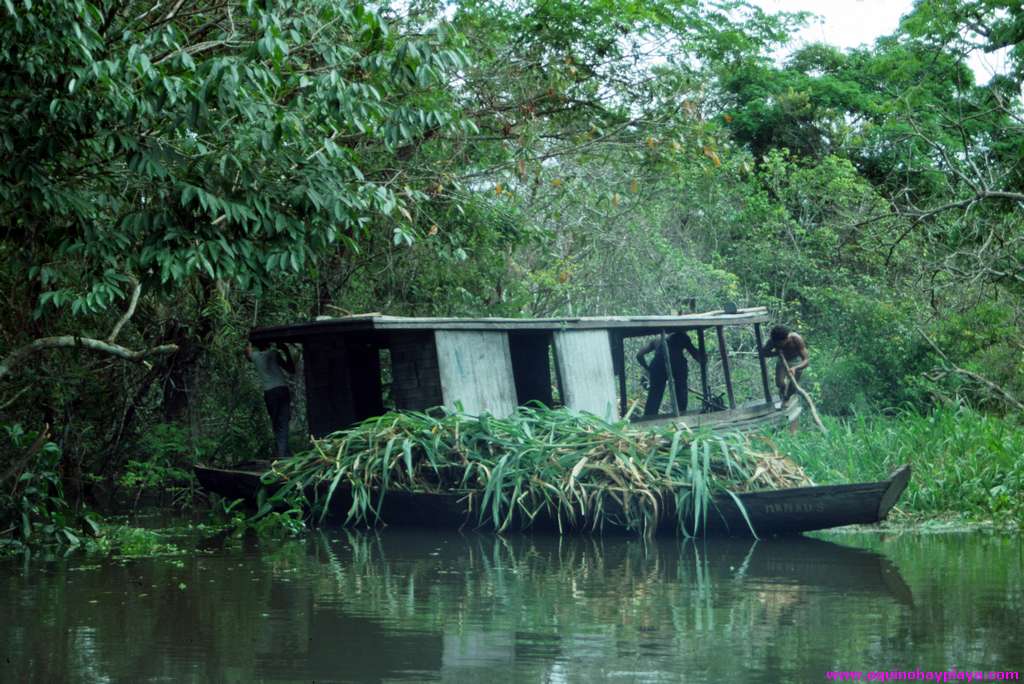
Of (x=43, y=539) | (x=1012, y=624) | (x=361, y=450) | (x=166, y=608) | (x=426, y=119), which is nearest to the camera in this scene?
(x=1012, y=624)

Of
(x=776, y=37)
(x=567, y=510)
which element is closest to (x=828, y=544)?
(x=567, y=510)

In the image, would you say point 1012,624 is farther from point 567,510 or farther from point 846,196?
point 846,196

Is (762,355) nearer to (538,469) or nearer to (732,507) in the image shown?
(732,507)

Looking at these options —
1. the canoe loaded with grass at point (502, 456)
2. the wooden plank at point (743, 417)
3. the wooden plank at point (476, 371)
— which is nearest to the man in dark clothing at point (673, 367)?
the wooden plank at point (743, 417)

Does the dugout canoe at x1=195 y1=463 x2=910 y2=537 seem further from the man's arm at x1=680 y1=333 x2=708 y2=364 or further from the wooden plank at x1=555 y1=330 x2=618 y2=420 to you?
the man's arm at x1=680 y1=333 x2=708 y2=364

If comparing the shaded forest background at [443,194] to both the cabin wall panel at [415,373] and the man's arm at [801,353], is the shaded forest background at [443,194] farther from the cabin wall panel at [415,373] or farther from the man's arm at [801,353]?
the man's arm at [801,353]

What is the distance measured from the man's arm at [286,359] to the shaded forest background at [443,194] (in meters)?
0.43

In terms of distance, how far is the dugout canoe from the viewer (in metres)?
8.96

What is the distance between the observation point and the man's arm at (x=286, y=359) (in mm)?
12852

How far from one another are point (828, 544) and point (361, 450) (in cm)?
408

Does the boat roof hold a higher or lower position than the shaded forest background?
lower

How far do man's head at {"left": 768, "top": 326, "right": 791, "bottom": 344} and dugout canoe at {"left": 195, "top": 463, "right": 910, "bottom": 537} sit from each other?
4.86 meters

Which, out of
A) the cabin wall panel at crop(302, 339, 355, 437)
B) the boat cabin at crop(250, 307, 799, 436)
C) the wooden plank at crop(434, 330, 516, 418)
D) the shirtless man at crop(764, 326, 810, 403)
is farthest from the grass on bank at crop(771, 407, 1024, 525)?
the cabin wall panel at crop(302, 339, 355, 437)

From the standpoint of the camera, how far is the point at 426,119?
8.59 m
